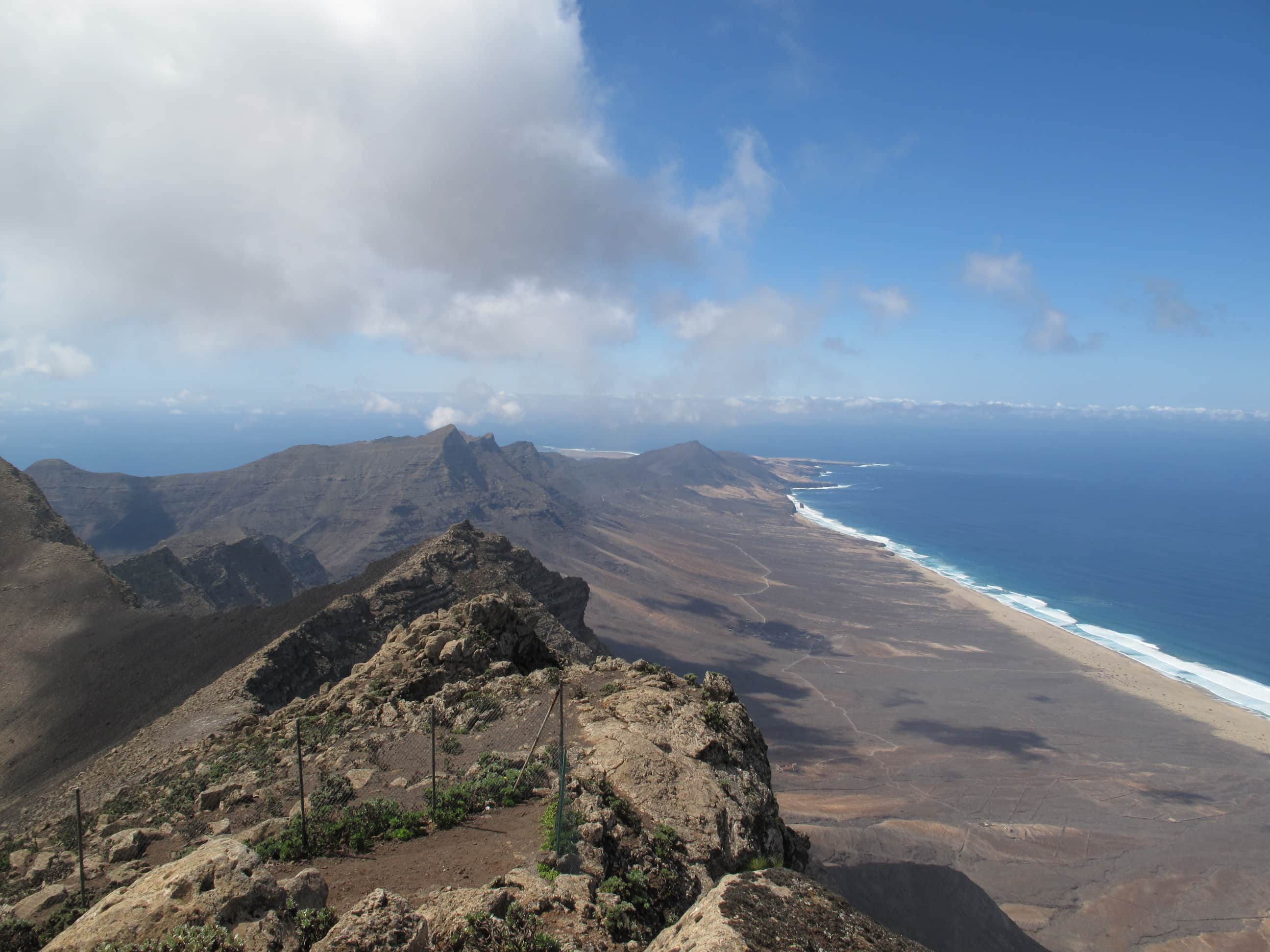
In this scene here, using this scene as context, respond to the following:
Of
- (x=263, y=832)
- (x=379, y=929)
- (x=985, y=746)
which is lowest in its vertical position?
(x=985, y=746)

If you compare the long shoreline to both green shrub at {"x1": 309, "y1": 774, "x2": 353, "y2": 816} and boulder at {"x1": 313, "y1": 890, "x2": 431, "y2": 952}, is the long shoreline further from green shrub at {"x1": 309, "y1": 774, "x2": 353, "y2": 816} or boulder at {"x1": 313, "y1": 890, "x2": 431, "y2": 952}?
boulder at {"x1": 313, "y1": 890, "x2": 431, "y2": 952}

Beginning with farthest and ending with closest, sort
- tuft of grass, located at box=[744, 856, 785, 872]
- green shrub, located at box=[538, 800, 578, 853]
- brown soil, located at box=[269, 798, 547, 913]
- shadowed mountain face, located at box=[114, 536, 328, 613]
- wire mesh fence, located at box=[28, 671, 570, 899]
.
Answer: shadowed mountain face, located at box=[114, 536, 328, 613] < tuft of grass, located at box=[744, 856, 785, 872] < wire mesh fence, located at box=[28, 671, 570, 899] < green shrub, located at box=[538, 800, 578, 853] < brown soil, located at box=[269, 798, 547, 913]

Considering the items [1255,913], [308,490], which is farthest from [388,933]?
[308,490]

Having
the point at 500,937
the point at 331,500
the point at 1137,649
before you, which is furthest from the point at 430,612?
the point at 331,500

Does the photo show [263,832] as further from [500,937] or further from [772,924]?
[772,924]

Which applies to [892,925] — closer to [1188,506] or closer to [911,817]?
[911,817]

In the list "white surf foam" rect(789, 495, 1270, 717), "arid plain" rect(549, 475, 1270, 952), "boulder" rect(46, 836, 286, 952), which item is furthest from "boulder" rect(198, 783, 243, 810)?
"white surf foam" rect(789, 495, 1270, 717)
